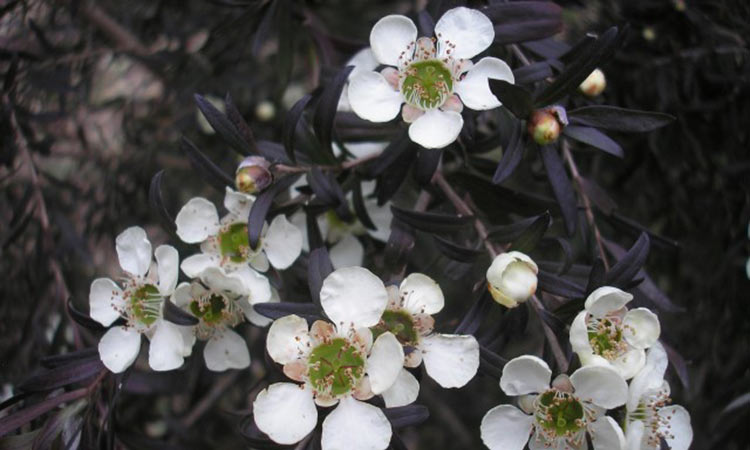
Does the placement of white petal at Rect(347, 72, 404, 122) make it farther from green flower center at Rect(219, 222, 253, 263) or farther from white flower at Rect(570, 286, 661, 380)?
white flower at Rect(570, 286, 661, 380)

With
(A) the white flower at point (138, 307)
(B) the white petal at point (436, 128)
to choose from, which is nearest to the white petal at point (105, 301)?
(A) the white flower at point (138, 307)

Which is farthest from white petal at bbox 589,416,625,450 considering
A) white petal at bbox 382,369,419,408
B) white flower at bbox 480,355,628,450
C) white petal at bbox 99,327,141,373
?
white petal at bbox 99,327,141,373

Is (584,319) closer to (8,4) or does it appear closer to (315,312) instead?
(315,312)

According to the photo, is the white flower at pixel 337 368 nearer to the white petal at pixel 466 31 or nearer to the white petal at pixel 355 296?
the white petal at pixel 355 296

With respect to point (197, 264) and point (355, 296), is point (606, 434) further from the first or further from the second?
point (197, 264)

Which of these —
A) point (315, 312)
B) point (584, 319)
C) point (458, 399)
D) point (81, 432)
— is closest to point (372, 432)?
point (315, 312)
